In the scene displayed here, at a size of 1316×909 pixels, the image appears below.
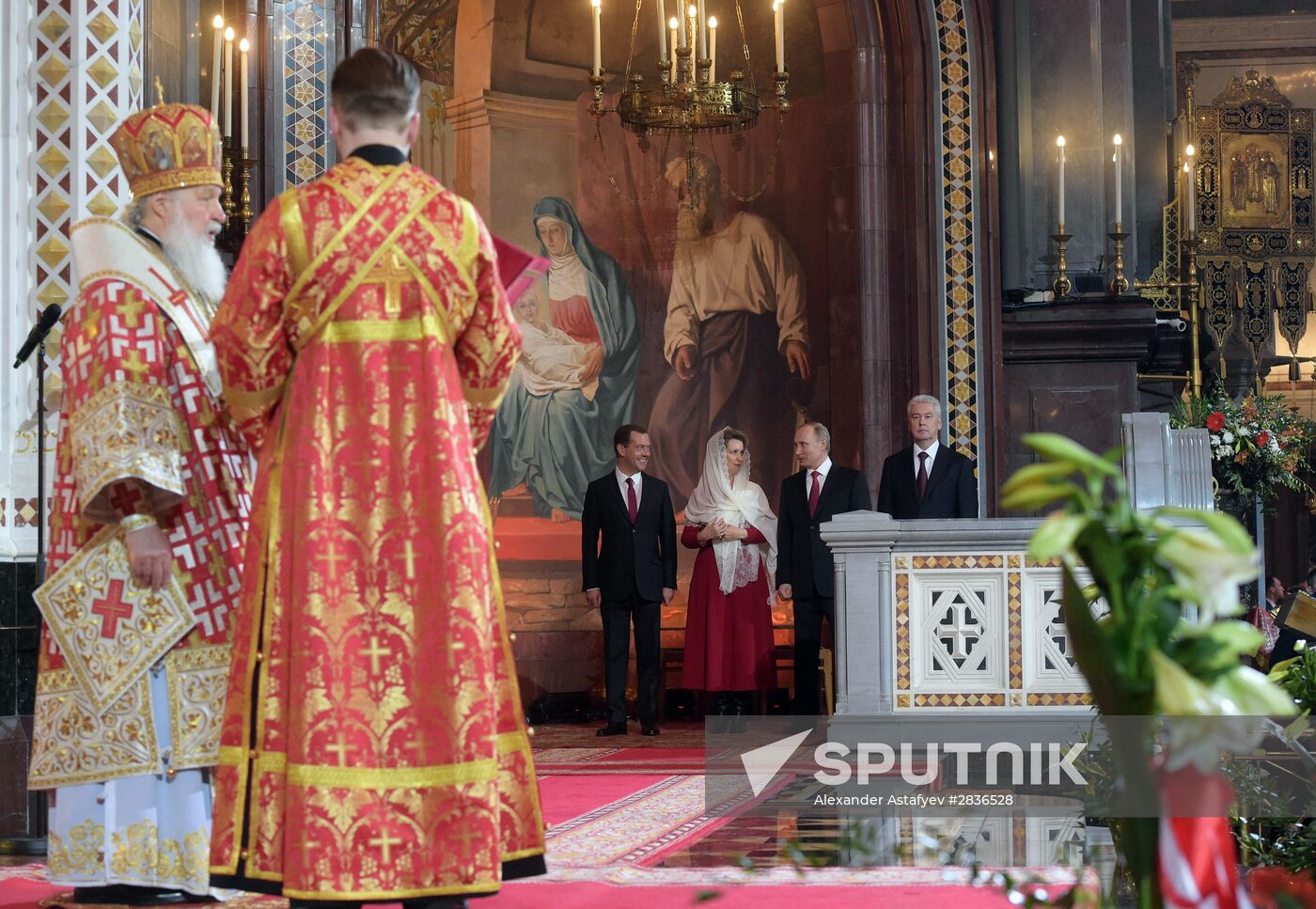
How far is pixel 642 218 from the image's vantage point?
12.8 m

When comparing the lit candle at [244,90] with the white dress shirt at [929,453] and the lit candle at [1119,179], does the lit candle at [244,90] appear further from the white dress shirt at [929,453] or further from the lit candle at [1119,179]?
the lit candle at [1119,179]

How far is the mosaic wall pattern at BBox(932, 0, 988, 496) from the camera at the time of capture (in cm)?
1134

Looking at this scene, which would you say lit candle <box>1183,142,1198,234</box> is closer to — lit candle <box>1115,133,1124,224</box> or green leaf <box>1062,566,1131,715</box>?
lit candle <box>1115,133,1124,224</box>

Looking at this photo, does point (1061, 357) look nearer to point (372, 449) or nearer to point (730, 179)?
point (730, 179)

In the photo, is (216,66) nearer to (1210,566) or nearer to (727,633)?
(727,633)

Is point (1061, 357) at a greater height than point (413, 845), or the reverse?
point (1061, 357)

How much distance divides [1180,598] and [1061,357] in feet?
33.5

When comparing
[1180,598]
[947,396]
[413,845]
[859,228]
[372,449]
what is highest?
[859,228]

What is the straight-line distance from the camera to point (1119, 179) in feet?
37.4

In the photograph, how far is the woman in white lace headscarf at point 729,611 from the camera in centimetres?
1070

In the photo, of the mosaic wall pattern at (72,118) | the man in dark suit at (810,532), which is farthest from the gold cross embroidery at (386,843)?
the man in dark suit at (810,532)

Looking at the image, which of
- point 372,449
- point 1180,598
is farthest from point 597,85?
point 1180,598

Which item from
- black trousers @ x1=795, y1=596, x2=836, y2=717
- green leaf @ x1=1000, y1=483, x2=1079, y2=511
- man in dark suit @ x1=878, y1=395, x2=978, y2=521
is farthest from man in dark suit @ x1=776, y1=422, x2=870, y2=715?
green leaf @ x1=1000, y1=483, x2=1079, y2=511

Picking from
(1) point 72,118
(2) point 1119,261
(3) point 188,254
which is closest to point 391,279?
(3) point 188,254
